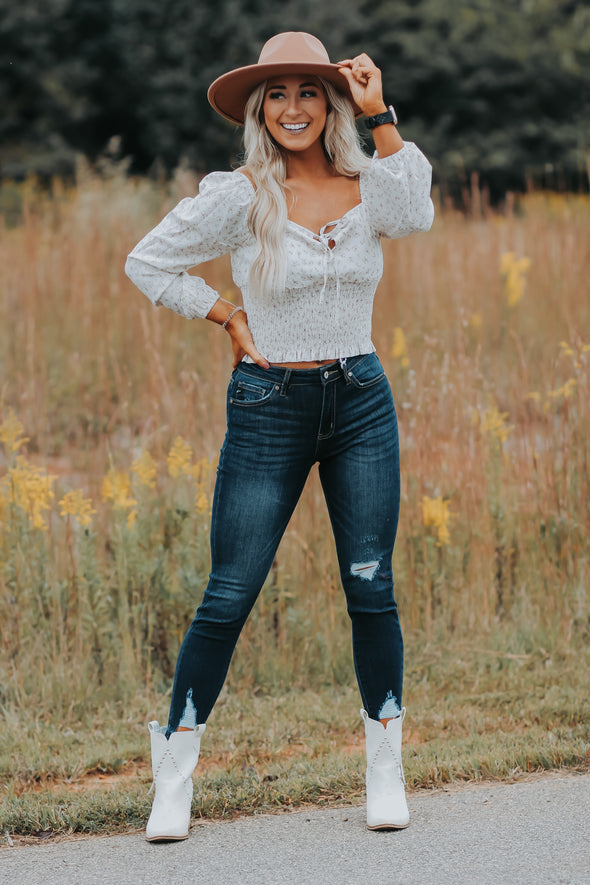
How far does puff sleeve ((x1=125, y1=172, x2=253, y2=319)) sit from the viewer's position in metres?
2.66

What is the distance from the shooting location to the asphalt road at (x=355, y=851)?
2.52 meters

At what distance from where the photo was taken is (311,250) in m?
2.65

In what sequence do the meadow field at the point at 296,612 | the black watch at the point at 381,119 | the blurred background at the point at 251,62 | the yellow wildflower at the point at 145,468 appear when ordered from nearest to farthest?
the black watch at the point at 381,119 → the meadow field at the point at 296,612 → the yellow wildflower at the point at 145,468 → the blurred background at the point at 251,62

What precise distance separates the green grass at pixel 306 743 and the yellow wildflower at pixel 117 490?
782 millimetres

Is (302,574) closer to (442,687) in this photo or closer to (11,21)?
(442,687)

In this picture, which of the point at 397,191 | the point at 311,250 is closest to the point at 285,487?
the point at 311,250

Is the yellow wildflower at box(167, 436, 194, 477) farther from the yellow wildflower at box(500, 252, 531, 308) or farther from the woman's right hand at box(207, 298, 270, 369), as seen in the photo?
the yellow wildflower at box(500, 252, 531, 308)

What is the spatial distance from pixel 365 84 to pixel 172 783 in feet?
6.00

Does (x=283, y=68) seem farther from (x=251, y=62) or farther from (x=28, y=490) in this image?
(x=251, y=62)

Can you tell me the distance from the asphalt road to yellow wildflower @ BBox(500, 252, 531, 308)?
4842mm

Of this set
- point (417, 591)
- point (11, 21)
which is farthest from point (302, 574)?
point (11, 21)

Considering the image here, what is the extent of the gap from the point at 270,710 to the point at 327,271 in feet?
5.71

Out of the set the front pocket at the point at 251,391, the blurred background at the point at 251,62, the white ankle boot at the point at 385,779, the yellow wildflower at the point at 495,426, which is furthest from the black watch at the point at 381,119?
the blurred background at the point at 251,62

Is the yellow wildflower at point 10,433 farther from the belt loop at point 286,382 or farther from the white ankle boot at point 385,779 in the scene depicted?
the white ankle boot at point 385,779
